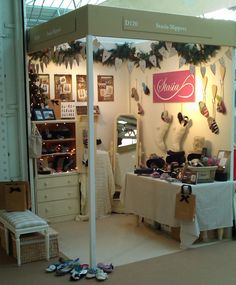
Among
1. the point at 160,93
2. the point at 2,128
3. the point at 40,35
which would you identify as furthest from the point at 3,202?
the point at 160,93

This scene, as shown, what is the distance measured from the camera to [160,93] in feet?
20.1

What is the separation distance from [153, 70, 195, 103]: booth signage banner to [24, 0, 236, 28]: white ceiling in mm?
877

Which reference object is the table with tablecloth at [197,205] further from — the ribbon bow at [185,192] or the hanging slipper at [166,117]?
the hanging slipper at [166,117]

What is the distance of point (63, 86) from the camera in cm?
624

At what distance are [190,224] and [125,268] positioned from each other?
96 centimetres

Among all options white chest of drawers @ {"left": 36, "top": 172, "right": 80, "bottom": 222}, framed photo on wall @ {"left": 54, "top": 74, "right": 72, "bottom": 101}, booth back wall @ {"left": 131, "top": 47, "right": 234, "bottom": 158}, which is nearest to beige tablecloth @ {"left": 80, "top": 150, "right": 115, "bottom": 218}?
white chest of drawers @ {"left": 36, "top": 172, "right": 80, "bottom": 222}

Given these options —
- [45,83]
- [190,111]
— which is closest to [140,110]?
[190,111]

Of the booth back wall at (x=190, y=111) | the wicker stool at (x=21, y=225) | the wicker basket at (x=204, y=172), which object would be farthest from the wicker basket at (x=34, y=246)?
the booth back wall at (x=190, y=111)

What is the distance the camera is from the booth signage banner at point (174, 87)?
18.3 ft

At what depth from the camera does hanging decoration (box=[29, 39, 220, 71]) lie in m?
5.27

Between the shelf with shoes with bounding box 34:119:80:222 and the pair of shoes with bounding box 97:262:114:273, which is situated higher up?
the shelf with shoes with bounding box 34:119:80:222

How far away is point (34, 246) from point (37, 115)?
195 cm

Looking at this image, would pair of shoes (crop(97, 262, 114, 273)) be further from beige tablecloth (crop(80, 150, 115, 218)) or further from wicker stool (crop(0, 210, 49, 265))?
beige tablecloth (crop(80, 150, 115, 218))

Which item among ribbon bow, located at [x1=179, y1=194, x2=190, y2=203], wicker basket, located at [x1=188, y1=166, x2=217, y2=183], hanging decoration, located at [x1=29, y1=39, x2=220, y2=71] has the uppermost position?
hanging decoration, located at [x1=29, y1=39, x2=220, y2=71]
